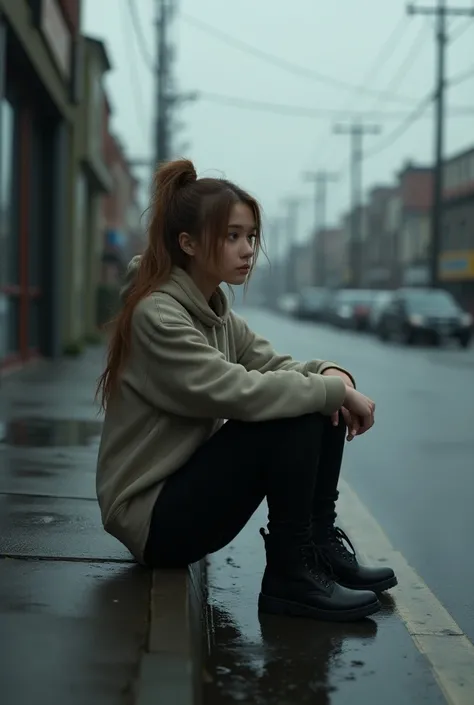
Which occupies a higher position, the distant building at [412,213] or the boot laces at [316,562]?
the distant building at [412,213]

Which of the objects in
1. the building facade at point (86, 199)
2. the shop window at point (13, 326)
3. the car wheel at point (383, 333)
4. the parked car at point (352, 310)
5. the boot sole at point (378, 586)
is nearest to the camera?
the boot sole at point (378, 586)

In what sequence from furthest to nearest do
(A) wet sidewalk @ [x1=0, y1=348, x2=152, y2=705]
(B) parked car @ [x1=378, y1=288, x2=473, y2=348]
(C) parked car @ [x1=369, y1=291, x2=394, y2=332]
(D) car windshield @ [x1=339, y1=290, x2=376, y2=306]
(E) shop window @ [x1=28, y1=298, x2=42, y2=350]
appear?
(D) car windshield @ [x1=339, y1=290, x2=376, y2=306], (C) parked car @ [x1=369, y1=291, x2=394, y2=332], (B) parked car @ [x1=378, y1=288, x2=473, y2=348], (E) shop window @ [x1=28, y1=298, x2=42, y2=350], (A) wet sidewalk @ [x1=0, y1=348, x2=152, y2=705]

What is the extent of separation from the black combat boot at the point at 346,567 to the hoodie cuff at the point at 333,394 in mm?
492

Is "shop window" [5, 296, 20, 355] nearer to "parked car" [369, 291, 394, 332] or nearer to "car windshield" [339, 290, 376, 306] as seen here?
"parked car" [369, 291, 394, 332]

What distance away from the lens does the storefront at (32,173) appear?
44.8ft

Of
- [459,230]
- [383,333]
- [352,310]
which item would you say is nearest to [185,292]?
[383,333]

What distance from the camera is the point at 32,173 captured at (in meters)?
17.0

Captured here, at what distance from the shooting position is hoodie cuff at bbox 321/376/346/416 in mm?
3715

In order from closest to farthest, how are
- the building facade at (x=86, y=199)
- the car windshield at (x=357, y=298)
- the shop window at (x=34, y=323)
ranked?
the shop window at (x=34, y=323), the building facade at (x=86, y=199), the car windshield at (x=357, y=298)

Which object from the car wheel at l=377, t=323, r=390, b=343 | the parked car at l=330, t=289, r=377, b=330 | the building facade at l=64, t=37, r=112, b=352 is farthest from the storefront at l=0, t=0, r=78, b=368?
the parked car at l=330, t=289, r=377, b=330

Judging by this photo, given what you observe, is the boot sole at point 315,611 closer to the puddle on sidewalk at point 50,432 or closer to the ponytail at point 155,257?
the ponytail at point 155,257

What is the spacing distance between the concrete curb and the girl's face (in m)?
0.95

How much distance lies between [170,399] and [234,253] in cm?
52

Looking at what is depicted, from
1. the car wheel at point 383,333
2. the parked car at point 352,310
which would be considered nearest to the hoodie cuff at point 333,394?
the car wheel at point 383,333
